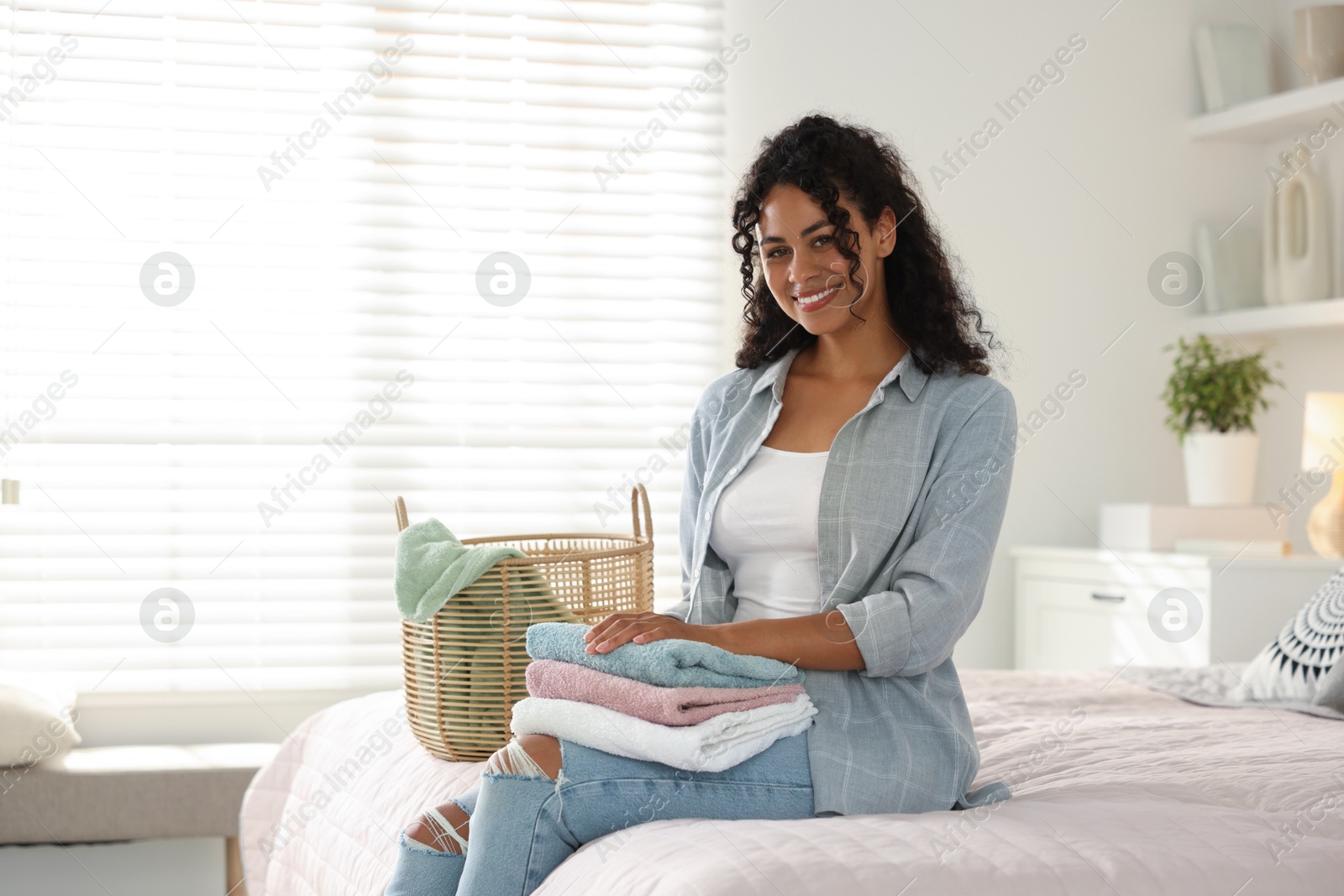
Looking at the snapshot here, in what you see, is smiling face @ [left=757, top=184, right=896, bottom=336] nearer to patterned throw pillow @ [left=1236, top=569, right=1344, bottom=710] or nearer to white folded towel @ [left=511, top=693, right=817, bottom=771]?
white folded towel @ [left=511, top=693, right=817, bottom=771]

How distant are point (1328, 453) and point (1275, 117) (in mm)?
961

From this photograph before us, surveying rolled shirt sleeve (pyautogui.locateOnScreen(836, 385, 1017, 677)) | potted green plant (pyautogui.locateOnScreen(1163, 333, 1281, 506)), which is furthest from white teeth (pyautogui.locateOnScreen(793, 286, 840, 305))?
potted green plant (pyautogui.locateOnScreen(1163, 333, 1281, 506))

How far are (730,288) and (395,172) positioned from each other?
0.90 metres

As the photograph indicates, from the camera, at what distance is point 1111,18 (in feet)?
11.4

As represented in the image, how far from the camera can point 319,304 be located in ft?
9.93

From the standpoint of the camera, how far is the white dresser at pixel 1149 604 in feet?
9.09

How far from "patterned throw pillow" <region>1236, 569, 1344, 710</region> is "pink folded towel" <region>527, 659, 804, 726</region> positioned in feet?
3.68

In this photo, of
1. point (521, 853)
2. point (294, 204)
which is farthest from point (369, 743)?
point (294, 204)

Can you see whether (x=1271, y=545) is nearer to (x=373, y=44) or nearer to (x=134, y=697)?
(x=373, y=44)

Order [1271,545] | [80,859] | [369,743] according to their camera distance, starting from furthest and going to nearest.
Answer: [1271,545]
[80,859]
[369,743]

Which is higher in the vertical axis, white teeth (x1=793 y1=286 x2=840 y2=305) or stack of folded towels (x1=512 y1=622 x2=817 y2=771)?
white teeth (x1=793 y1=286 x2=840 y2=305)

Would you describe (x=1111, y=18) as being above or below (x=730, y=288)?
above

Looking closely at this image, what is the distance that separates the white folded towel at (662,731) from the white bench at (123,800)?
163 centimetres

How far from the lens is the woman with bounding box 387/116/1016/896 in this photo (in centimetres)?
122
